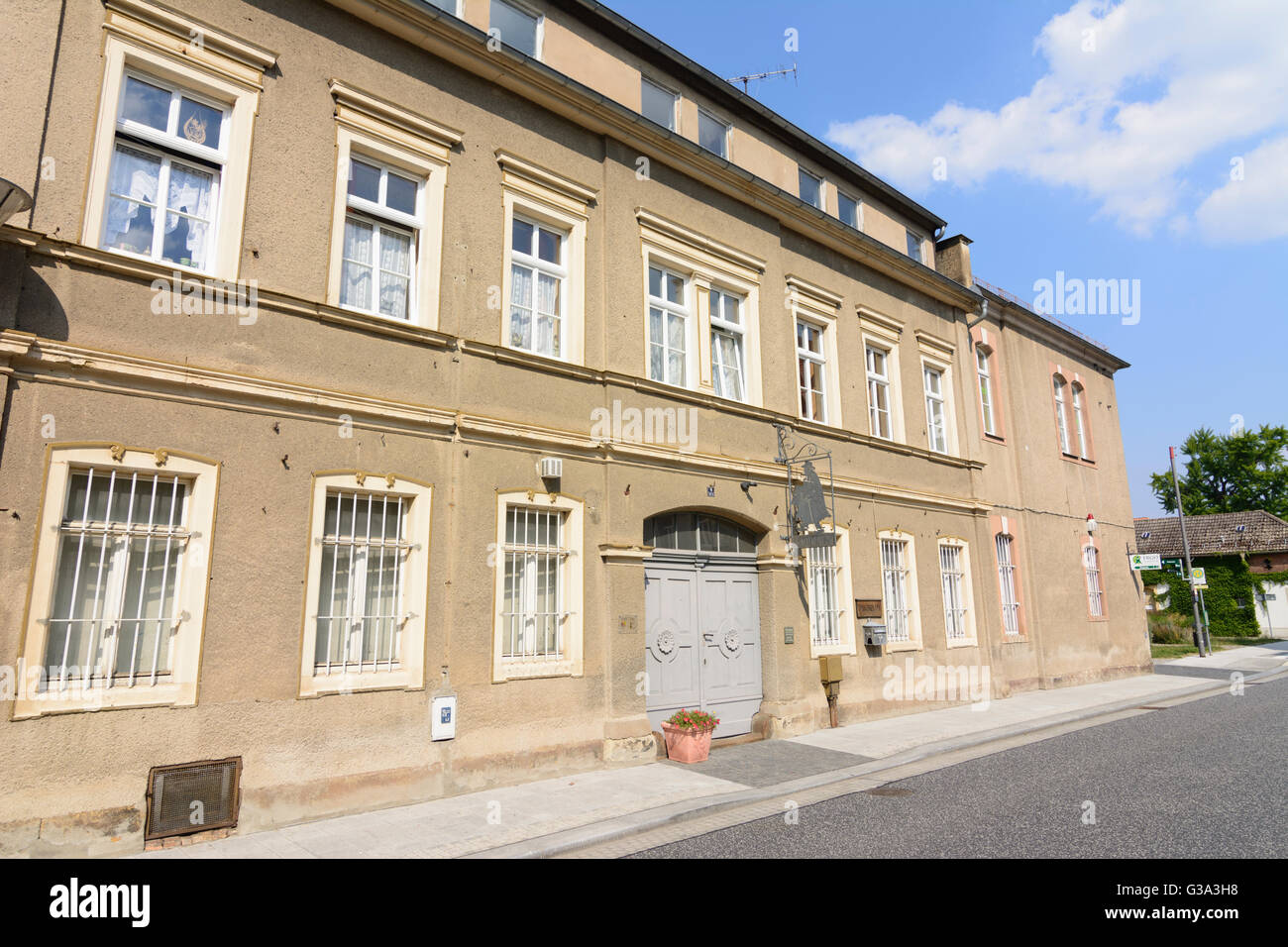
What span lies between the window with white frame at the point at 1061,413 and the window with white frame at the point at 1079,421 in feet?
1.25

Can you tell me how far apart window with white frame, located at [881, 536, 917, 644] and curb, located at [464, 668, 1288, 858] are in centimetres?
237

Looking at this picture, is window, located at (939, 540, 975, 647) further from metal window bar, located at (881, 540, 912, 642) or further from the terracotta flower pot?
the terracotta flower pot

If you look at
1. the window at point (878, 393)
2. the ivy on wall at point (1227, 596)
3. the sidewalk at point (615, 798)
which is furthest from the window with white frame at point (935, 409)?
the ivy on wall at point (1227, 596)

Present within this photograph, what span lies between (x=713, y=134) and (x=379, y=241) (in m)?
6.72

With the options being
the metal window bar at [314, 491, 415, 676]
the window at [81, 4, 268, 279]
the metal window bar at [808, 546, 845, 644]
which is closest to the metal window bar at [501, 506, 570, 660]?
the metal window bar at [314, 491, 415, 676]

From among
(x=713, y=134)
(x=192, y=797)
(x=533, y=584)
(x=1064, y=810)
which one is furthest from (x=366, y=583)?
(x=713, y=134)

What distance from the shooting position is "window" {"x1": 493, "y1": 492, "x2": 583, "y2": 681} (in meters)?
8.58

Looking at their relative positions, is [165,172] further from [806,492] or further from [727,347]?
[806,492]

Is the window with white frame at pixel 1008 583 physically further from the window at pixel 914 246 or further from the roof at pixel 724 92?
the roof at pixel 724 92

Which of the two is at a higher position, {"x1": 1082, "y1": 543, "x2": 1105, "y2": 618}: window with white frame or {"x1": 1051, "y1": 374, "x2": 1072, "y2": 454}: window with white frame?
{"x1": 1051, "y1": 374, "x2": 1072, "y2": 454}: window with white frame

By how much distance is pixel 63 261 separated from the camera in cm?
626

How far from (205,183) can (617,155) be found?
17.4ft
